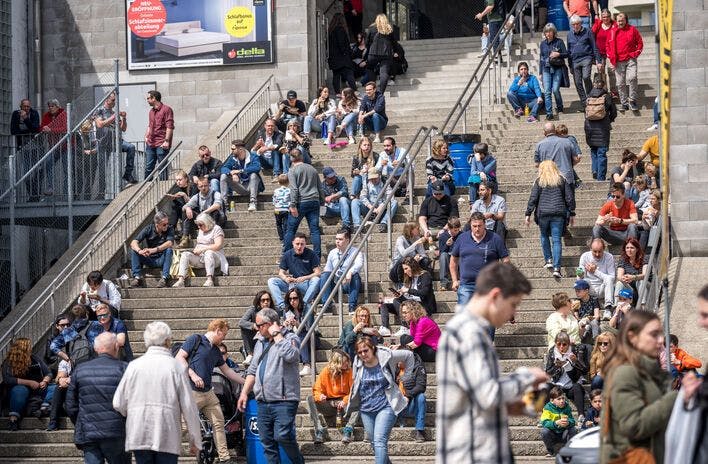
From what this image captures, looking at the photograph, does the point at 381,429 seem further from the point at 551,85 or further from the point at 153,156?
the point at 153,156

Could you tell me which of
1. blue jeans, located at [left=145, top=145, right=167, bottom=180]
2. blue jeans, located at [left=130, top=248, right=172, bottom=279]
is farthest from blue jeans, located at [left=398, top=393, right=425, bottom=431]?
blue jeans, located at [left=145, top=145, right=167, bottom=180]

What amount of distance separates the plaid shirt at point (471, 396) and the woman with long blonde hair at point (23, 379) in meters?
11.2

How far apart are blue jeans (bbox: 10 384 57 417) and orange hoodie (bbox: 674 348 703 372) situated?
7.62 meters

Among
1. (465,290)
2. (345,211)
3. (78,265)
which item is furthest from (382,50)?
(465,290)

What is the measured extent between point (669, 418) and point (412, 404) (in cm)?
849

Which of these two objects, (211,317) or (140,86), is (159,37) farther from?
(211,317)

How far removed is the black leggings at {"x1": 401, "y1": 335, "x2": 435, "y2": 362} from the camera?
16750 mm

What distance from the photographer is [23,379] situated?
17906 mm

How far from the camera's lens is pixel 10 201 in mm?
23094

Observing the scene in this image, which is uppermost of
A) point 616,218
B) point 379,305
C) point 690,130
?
point 690,130

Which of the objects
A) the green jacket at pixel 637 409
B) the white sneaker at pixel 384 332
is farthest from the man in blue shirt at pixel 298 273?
the green jacket at pixel 637 409

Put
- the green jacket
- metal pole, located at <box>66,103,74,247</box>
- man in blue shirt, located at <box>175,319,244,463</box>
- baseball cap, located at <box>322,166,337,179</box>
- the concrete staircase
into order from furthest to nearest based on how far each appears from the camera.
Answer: metal pole, located at <box>66,103,74,247</box> → baseball cap, located at <box>322,166,337,179</box> → the concrete staircase → man in blue shirt, located at <box>175,319,244,463</box> → the green jacket

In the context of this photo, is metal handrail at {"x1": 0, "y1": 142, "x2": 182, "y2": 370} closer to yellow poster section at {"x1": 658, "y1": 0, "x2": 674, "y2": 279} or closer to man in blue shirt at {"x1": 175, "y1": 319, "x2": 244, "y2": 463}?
man in blue shirt at {"x1": 175, "y1": 319, "x2": 244, "y2": 463}

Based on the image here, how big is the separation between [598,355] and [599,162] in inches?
254
